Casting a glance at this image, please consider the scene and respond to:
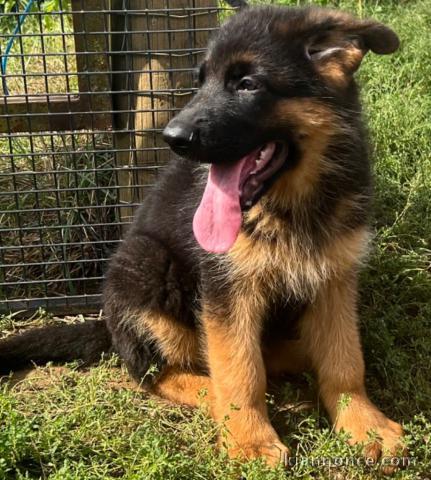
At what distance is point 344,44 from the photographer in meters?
3.18

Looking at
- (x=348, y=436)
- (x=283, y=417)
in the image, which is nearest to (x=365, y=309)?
(x=283, y=417)

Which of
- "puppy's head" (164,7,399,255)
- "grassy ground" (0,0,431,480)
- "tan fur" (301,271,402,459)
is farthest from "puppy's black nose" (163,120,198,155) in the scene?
"grassy ground" (0,0,431,480)

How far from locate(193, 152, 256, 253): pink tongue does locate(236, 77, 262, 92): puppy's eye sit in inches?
11.0

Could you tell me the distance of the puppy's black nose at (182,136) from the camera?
3.03 m

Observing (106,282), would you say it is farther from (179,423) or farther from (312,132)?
(312,132)

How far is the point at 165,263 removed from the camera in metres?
3.97

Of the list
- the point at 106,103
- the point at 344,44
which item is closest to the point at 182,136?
the point at 344,44

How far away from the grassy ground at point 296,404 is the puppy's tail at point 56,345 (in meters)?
0.10

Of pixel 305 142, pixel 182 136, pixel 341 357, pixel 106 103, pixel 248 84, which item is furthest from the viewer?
pixel 106 103

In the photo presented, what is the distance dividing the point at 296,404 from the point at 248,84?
1.78m

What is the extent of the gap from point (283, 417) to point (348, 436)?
2.04 ft

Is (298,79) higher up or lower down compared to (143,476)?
higher up

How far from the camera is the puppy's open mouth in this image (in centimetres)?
322

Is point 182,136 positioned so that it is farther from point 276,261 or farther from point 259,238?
point 276,261
